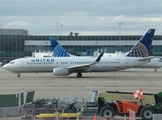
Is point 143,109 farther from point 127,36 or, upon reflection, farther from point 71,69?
point 127,36

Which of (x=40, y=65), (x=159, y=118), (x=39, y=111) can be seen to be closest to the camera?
(x=159, y=118)

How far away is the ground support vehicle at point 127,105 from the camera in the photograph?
17.9 meters

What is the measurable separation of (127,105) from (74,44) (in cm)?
9748

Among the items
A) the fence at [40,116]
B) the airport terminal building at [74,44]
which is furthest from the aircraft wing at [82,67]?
the airport terminal building at [74,44]

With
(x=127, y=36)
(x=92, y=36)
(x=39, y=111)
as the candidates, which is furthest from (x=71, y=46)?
(x=39, y=111)

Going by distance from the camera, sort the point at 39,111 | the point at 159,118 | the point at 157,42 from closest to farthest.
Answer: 1. the point at 159,118
2. the point at 39,111
3. the point at 157,42

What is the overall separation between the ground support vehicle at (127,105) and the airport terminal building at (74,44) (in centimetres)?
9429

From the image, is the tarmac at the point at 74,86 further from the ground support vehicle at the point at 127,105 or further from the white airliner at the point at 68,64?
the ground support vehicle at the point at 127,105

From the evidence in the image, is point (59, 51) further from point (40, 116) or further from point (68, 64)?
point (40, 116)

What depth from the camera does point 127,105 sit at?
1825 centimetres

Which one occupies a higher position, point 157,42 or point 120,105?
point 157,42

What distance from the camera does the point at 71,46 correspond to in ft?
381

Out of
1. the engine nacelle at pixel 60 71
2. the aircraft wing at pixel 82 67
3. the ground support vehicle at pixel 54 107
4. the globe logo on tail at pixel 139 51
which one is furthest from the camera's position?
the globe logo on tail at pixel 139 51

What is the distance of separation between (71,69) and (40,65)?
3835 millimetres
